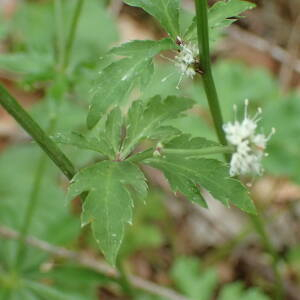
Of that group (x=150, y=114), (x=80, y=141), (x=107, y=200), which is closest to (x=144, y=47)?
(x=150, y=114)

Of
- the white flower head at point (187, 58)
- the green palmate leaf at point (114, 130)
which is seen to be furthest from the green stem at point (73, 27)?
the white flower head at point (187, 58)

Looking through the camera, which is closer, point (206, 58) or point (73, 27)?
point (206, 58)

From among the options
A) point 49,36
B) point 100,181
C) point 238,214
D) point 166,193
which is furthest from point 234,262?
point 100,181

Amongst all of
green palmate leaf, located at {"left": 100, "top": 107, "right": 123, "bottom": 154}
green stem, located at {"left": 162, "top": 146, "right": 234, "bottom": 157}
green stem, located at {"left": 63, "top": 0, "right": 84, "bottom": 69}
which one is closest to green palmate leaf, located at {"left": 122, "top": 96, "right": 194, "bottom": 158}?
green palmate leaf, located at {"left": 100, "top": 107, "right": 123, "bottom": 154}

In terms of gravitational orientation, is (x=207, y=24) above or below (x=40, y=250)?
above

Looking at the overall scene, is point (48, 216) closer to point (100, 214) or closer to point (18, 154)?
point (18, 154)

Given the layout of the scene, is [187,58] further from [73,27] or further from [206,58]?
[73,27]

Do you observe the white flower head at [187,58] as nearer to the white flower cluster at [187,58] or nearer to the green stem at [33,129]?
the white flower cluster at [187,58]
